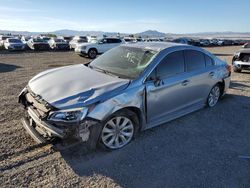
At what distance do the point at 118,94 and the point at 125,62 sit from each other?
119 cm

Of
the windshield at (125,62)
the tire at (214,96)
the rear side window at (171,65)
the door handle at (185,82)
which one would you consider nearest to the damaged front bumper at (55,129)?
the windshield at (125,62)

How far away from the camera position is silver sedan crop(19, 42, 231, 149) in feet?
11.2

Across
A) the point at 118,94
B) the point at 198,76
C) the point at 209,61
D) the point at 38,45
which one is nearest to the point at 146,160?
the point at 118,94

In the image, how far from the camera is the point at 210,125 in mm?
5039

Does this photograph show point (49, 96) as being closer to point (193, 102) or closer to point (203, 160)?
point (203, 160)

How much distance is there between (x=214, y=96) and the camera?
611 centimetres

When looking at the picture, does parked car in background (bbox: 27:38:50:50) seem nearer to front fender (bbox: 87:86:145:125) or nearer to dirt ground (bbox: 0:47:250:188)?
dirt ground (bbox: 0:47:250:188)

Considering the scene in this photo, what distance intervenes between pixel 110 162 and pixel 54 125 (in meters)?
0.97

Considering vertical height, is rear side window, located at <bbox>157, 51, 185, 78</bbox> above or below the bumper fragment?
above

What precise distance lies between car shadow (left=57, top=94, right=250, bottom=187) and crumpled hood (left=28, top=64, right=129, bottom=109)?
2.30 ft

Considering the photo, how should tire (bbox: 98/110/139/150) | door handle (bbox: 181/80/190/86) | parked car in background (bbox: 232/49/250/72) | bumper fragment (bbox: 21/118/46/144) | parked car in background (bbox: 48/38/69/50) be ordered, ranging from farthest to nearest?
parked car in background (bbox: 48/38/69/50)
parked car in background (bbox: 232/49/250/72)
door handle (bbox: 181/80/190/86)
tire (bbox: 98/110/139/150)
bumper fragment (bbox: 21/118/46/144)

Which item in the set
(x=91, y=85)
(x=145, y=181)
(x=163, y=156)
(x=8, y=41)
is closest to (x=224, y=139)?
(x=163, y=156)

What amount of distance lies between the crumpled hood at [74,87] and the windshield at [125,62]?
26 centimetres

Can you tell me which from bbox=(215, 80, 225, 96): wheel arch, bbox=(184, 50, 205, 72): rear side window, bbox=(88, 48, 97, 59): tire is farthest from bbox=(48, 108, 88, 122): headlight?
bbox=(88, 48, 97, 59): tire
